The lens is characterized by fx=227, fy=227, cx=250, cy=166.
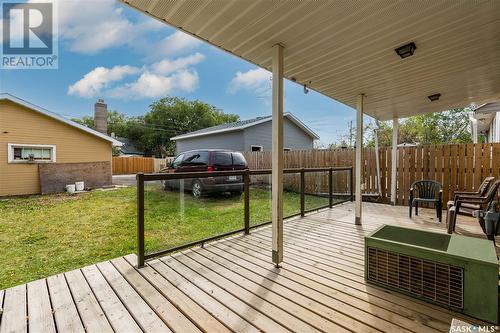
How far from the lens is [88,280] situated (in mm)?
2232

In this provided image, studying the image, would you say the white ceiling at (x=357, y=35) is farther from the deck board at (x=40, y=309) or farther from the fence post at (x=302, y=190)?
the deck board at (x=40, y=309)

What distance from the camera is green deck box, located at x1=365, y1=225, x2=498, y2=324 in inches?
62.1

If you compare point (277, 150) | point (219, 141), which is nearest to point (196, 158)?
point (277, 150)

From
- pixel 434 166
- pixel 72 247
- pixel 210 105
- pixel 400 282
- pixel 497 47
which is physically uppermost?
pixel 210 105

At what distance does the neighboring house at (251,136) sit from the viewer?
12273 mm

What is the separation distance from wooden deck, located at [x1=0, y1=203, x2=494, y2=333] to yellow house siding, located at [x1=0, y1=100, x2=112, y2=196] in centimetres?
910

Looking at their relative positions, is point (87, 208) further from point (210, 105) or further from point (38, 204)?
point (210, 105)

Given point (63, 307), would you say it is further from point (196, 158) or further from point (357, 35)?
point (196, 158)

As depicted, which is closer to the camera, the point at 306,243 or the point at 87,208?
the point at 306,243

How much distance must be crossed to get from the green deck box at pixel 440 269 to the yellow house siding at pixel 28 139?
1162 centimetres

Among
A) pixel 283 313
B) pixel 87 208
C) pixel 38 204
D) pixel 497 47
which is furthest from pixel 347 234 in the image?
pixel 38 204

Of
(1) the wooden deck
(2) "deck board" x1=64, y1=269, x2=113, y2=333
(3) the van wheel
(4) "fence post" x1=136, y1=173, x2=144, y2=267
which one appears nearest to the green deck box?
(1) the wooden deck

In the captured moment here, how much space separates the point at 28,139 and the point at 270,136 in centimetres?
1087

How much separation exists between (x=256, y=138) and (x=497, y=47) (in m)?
10.6
